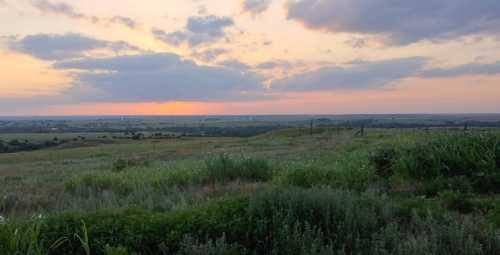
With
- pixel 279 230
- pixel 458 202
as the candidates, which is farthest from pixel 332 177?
pixel 279 230

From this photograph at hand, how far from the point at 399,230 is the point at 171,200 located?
363cm

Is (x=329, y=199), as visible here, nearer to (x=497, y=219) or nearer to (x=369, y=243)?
(x=369, y=243)

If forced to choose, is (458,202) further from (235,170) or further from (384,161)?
(235,170)

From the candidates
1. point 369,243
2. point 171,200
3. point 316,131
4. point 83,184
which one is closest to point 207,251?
point 369,243

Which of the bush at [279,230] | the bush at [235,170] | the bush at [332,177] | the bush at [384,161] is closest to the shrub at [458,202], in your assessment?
the bush at [279,230]

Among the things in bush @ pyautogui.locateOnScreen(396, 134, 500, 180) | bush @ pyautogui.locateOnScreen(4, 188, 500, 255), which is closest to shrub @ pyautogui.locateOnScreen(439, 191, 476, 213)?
bush @ pyautogui.locateOnScreen(4, 188, 500, 255)

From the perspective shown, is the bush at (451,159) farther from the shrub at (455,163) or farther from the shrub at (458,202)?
the shrub at (458,202)

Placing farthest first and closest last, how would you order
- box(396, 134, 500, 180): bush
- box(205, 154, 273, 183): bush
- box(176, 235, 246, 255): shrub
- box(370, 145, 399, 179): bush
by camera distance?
box(205, 154, 273, 183): bush → box(370, 145, 399, 179): bush → box(396, 134, 500, 180): bush → box(176, 235, 246, 255): shrub

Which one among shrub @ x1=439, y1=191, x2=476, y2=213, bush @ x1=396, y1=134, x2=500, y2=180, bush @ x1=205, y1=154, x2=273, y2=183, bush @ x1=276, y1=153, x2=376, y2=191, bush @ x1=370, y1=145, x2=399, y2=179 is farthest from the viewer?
bush @ x1=205, y1=154, x2=273, y2=183

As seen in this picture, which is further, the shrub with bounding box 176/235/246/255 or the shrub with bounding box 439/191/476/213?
the shrub with bounding box 439/191/476/213

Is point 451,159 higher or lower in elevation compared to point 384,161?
higher

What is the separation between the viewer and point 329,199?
5688 millimetres

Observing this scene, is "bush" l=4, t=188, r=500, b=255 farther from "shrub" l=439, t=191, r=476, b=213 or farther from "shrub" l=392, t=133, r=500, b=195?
"shrub" l=392, t=133, r=500, b=195

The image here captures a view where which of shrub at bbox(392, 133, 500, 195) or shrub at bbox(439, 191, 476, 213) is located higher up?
shrub at bbox(392, 133, 500, 195)
